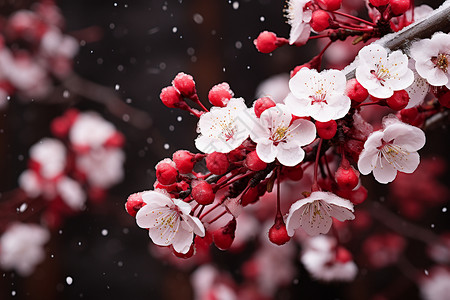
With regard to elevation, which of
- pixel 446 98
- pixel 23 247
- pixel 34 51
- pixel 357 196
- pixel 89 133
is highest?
pixel 446 98

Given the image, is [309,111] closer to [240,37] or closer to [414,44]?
[414,44]

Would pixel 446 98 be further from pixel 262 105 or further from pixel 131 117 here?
pixel 131 117

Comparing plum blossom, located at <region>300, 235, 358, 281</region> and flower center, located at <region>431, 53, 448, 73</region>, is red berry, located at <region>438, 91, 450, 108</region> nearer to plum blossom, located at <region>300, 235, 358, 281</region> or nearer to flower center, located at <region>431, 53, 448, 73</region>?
flower center, located at <region>431, 53, 448, 73</region>

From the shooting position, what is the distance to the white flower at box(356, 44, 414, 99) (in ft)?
1.47

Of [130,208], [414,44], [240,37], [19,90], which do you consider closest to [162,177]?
[130,208]

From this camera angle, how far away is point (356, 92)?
45cm

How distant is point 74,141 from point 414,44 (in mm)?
1046

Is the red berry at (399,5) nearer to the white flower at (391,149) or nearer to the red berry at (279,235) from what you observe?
the white flower at (391,149)

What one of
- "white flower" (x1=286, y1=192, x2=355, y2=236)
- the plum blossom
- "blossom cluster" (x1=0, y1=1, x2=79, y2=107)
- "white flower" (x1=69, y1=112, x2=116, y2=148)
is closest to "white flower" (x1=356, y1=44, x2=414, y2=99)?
"white flower" (x1=286, y1=192, x2=355, y2=236)

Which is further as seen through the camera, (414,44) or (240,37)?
(240,37)

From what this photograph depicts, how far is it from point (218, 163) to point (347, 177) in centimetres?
13

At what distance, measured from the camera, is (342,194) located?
50 cm

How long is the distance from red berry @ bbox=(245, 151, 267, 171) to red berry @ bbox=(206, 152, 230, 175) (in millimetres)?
22

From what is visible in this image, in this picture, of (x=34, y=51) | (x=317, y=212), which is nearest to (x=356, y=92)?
(x=317, y=212)
